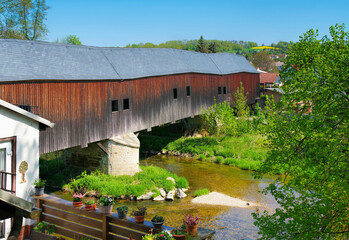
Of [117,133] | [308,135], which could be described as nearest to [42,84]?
[117,133]

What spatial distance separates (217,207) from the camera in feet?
45.3

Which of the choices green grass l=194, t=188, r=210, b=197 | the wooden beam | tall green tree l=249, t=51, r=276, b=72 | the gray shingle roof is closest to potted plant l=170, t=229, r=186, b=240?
the gray shingle roof

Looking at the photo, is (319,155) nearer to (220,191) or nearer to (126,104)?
(220,191)

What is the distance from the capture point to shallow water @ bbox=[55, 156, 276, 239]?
12031mm

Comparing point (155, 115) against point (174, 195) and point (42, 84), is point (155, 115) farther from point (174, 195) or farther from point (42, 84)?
point (42, 84)

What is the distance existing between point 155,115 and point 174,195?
5.07 metres

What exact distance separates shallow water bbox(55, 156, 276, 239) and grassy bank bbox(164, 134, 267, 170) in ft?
2.51

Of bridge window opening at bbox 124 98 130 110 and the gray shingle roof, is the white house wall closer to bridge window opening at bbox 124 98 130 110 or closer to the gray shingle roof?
the gray shingle roof

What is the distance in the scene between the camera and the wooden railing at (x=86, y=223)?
6.36 metres

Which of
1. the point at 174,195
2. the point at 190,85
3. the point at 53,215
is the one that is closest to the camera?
the point at 53,215

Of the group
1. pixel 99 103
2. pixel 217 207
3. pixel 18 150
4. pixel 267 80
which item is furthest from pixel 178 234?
pixel 267 80

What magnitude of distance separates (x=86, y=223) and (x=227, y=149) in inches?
647

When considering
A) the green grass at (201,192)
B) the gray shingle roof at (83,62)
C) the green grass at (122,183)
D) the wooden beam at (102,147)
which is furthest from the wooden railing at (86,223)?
the green grass at (201,192)

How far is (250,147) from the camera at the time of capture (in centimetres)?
2278
